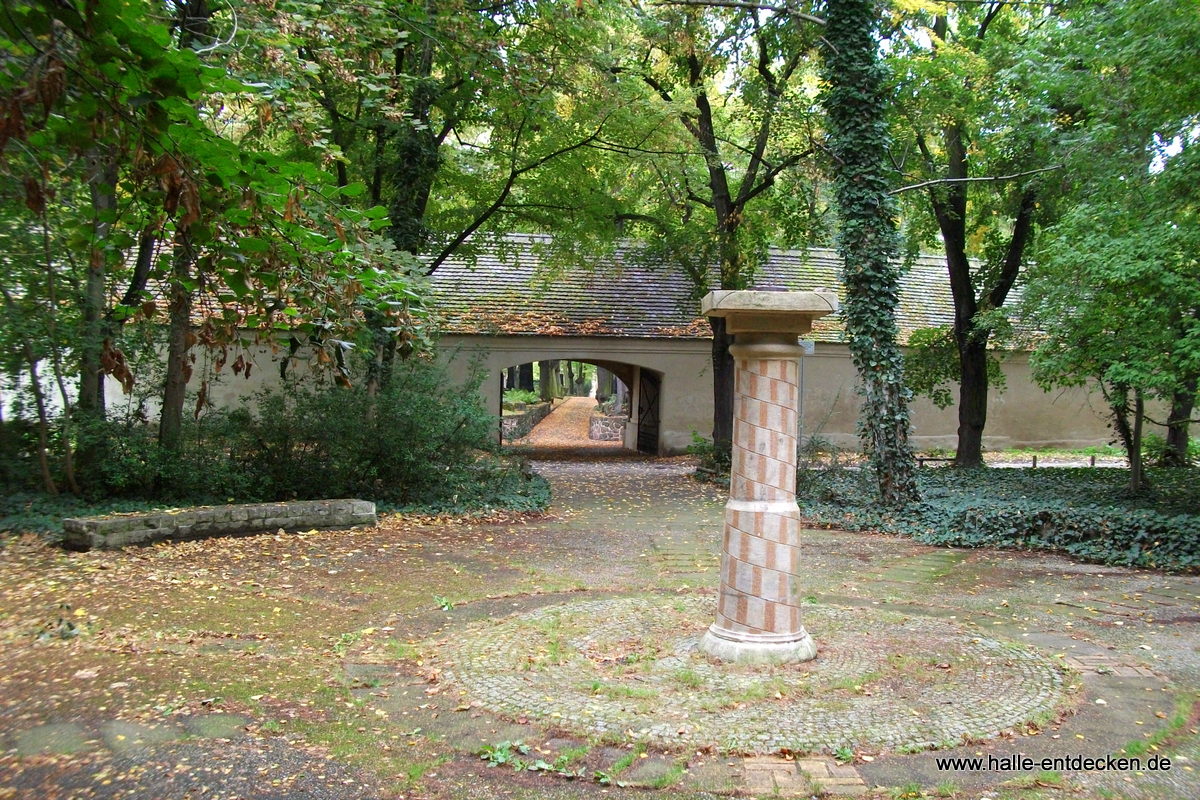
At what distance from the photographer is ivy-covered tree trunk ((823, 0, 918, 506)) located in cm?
1269

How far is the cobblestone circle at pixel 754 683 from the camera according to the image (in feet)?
16.0

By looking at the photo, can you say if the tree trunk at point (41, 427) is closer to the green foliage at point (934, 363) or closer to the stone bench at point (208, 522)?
the stone bench at point (208, 522)

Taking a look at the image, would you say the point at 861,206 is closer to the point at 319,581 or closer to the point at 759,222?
the point at 759,222

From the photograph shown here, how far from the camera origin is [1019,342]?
16031 millimetres

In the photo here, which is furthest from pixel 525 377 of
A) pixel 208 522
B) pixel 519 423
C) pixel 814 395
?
pixel 208 522

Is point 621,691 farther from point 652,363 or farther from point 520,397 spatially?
point 520,397

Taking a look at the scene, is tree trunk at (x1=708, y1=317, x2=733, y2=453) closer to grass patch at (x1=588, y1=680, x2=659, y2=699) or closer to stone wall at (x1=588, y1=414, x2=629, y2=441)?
stone wall at (x1=588, y1=414, x2=629, y2=441)

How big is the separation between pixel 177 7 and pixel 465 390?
6.61m

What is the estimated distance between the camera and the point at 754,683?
18.4 ft

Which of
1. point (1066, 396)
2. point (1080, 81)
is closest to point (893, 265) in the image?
point (1080, 81)

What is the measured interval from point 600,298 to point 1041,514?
1519 cm

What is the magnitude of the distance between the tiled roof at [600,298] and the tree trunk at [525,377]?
61.2ft

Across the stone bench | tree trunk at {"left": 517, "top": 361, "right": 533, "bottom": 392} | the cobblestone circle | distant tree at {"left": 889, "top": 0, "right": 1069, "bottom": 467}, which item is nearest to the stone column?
the cobblestone circle

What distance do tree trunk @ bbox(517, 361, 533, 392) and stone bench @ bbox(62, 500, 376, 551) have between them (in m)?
33.4
